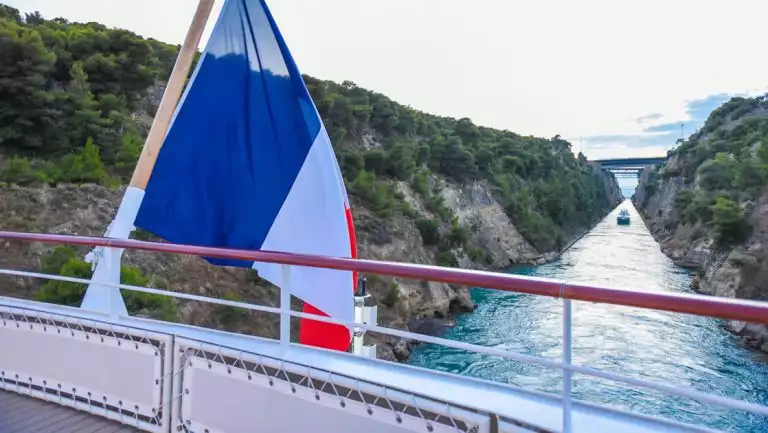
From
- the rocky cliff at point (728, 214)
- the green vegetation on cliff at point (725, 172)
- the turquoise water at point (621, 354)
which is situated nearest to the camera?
the turquoise water at point (621, 354)

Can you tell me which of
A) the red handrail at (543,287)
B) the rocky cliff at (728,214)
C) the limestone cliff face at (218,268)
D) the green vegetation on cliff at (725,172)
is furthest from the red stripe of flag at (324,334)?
the green vegetation on cliff at (725,172)

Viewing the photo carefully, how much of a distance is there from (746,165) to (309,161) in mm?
33461

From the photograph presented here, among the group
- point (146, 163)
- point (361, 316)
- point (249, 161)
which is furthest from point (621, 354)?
point (146, 163)

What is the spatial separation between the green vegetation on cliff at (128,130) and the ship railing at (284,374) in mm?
11587

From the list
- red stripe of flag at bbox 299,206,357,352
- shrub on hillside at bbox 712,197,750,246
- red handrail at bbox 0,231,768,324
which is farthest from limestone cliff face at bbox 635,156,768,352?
red handrail at bbox 0,231,768,324

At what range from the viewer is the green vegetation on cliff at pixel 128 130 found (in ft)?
45.0

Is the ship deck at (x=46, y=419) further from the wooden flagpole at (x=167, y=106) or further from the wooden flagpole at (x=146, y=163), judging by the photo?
the wooden flagpole at (x=167, y=106)

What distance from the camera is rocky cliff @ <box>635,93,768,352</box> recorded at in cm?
2178

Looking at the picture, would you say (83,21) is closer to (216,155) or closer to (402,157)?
(402,157)

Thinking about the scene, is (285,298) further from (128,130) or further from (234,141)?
(128,130)

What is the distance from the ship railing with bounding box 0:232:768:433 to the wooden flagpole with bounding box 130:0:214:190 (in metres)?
0.49

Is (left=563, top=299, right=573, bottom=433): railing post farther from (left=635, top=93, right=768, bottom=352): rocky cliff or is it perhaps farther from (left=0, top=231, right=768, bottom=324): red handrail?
(left=635, top=93, right=768, bottom=352): rocky cliff

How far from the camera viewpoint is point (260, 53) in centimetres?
308

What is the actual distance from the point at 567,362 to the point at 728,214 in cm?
2955
